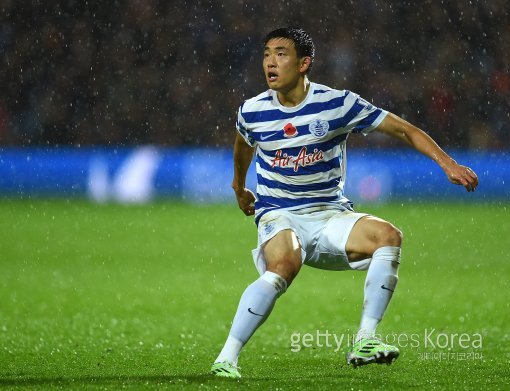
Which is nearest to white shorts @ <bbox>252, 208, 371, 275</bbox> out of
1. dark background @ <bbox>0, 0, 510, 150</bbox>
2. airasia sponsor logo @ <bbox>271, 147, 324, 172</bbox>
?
airasia sponsor logo @ <bbox>271, 147, 324, 172</bbox>

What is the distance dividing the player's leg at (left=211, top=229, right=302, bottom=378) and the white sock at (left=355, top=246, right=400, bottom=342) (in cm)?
34

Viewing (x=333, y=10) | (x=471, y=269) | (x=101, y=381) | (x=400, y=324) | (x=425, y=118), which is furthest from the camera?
(x=333, y=10)

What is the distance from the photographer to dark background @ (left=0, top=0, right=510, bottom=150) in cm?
1653

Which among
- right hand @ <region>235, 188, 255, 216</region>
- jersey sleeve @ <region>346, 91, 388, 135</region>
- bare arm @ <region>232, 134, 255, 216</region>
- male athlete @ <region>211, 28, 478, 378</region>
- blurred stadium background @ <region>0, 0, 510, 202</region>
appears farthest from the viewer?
blurred stadium background @ <region>0, 0, 510, 202</region>

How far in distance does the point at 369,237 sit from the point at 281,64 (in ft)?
2.96

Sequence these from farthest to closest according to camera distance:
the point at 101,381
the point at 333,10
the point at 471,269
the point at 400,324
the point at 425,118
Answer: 1. the point at 333,10
2. the point at 425,118
3. the point at 471,269
4. the point at 400,324
5. the point at 101,381

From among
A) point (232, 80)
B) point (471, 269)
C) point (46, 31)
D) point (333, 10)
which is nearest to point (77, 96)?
point (46, 31)

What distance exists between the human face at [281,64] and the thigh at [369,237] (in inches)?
28.8

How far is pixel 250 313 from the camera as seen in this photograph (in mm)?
4934

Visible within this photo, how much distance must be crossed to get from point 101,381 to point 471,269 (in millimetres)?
5834

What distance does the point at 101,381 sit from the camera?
496 cm

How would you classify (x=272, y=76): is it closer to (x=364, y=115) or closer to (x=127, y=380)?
(x=364, y=115)

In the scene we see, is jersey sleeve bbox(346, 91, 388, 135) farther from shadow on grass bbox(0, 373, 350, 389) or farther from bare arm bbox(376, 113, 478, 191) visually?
shadow on grass bbox(0, 373, 350, 389)

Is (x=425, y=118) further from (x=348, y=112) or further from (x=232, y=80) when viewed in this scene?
(x=348, y=112)
